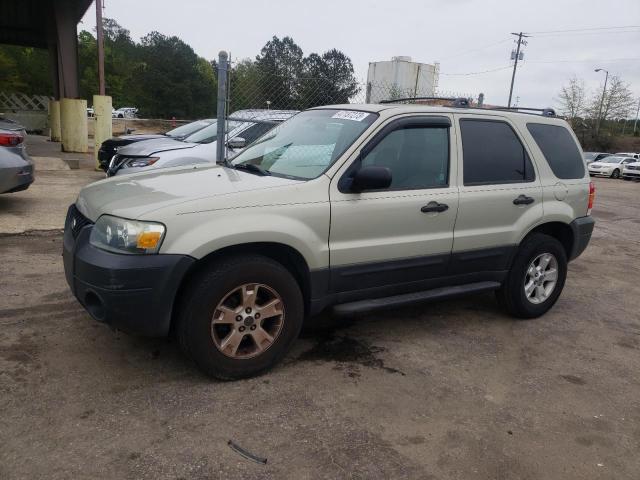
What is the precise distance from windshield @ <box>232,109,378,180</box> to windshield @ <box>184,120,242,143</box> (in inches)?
167

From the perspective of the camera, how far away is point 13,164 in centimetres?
755

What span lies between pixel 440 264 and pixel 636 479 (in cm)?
192

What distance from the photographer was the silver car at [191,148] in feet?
25.5

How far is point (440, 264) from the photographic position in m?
4.23

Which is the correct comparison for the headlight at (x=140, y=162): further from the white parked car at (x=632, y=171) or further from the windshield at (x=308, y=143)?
the white parked car at (x=632, y=171)

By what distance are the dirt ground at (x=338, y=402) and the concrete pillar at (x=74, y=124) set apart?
560 inches

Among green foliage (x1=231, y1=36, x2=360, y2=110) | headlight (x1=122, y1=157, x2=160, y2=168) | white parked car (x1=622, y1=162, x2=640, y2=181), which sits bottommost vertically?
white parked car (x1=622, y1=162, x2=640, y2=181)

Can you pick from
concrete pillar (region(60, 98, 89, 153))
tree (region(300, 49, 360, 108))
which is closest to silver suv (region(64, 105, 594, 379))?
tree (region(300, 49, 360, 108))

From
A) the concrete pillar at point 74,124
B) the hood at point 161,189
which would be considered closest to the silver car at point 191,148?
the hood at point 161,189

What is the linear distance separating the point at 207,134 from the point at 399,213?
5944mm

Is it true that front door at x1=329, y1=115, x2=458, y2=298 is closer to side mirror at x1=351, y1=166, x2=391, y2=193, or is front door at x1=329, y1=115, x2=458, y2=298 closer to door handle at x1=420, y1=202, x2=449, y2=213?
door handle at x1=420, y1=202, x2=449, y2=213

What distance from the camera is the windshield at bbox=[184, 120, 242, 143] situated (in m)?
8.67

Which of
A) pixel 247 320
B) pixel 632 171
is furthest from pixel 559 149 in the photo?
pixel 632 171

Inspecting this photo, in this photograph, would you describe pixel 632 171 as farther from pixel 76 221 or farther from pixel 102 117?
pixel 76 221
